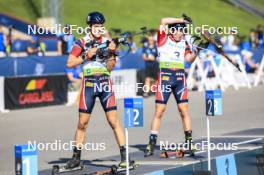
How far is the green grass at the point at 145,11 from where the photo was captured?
47.1 meters

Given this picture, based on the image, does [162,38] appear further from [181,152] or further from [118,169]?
[118,169]

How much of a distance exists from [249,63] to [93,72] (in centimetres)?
2084

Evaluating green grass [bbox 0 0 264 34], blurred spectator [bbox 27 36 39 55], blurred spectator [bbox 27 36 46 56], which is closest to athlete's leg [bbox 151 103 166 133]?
blurred spectator [bbox 27 36 46 56]

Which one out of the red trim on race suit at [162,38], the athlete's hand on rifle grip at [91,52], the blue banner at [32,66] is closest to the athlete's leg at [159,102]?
the red trim on race suit at [162,38]

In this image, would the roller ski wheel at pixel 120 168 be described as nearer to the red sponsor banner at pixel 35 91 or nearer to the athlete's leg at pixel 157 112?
the athlete's leg at pixel 157 112

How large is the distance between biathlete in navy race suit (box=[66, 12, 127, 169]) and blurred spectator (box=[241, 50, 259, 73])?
20181mm

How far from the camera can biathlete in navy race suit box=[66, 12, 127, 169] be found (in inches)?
401

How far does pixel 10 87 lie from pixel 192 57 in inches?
358

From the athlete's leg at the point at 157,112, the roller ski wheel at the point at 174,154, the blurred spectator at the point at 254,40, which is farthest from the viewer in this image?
the blurred spectator at the point at 254,40

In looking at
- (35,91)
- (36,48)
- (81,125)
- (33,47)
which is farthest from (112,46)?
(33,47)

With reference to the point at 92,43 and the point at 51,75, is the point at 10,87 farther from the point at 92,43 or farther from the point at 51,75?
the point at 92,43

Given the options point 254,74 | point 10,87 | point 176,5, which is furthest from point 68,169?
point 176,5

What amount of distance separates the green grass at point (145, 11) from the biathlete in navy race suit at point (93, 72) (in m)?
34.4

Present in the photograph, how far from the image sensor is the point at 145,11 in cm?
5388
